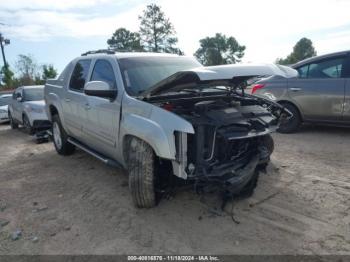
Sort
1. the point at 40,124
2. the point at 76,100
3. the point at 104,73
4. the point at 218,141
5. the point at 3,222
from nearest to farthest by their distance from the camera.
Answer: the point at 218,141, the point at 3,222, the point at 104,73, the point at 76,100, the point at 40,124

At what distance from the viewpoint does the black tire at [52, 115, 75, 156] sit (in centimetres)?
653

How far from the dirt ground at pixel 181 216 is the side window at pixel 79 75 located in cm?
146

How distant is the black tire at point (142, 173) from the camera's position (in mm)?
3705

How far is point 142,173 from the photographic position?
3.72 m

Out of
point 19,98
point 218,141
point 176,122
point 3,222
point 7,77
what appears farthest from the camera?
point 7,77

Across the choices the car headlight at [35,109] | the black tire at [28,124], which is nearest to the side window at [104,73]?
the car headlight at [35,109]

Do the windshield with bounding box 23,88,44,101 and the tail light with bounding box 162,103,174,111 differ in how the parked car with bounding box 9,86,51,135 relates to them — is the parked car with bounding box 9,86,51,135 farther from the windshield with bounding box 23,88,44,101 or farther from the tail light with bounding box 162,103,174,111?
the tail light with bounding box 162,103,174,111

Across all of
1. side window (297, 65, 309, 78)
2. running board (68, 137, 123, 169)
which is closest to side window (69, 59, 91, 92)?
running board (68, 137, 123, 169)

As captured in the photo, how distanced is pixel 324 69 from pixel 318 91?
1.62ft

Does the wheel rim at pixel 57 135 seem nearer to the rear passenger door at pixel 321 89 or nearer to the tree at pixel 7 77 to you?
the rear passenger door at pixel 321 89

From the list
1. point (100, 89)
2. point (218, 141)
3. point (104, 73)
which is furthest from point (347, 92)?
point (100, 89)

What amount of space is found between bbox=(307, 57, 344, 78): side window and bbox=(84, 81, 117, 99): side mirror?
4695mm

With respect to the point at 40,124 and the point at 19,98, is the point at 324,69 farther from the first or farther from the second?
the point at 19,98

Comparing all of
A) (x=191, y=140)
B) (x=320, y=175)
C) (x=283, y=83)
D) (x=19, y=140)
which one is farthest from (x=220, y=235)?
(x=19, y=140)
